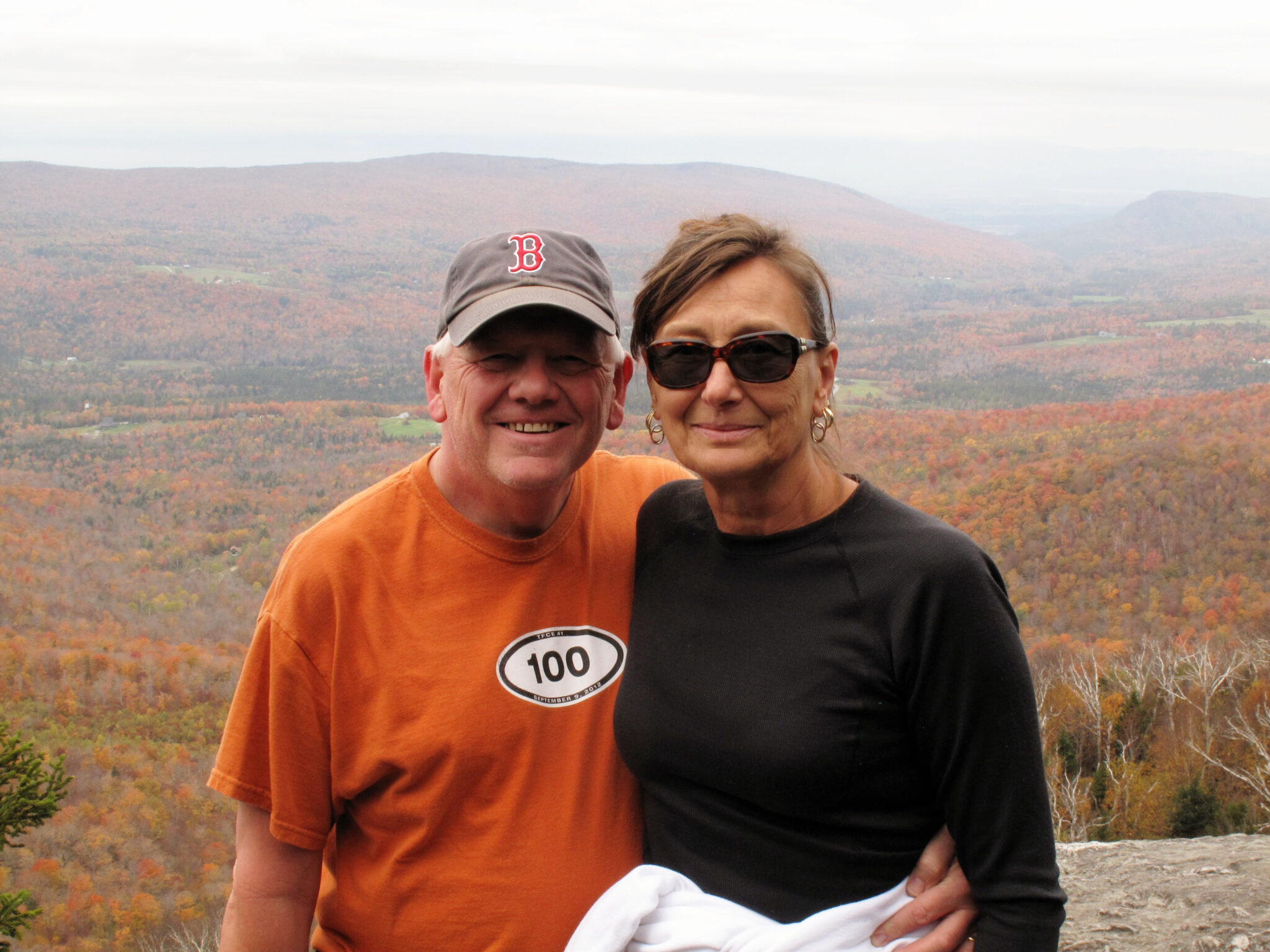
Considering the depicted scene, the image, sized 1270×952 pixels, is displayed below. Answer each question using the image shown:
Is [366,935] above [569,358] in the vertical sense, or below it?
below

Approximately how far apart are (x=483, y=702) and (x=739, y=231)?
4.85 feet

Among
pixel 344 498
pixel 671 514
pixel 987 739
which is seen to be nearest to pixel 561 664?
pixel 671 514

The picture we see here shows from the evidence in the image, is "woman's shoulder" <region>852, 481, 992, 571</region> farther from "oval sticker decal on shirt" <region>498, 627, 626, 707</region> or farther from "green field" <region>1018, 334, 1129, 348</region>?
"green field" <region>1018, 334, 1129, 348</region>

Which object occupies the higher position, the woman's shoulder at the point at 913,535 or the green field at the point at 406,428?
the woman's shoulder at the point at 913,535

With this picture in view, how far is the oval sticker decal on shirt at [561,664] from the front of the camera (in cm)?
282

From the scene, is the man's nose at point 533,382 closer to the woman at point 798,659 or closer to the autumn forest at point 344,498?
the woman at point 798,659

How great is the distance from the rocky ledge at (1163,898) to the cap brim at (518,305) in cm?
329

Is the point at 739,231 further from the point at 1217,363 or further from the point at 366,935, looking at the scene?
the point at 1217,363

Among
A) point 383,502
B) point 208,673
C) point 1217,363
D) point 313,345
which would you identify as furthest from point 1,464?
point 1217,363

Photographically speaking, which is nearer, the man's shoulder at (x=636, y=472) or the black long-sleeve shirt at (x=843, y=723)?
the black long-sleeve shirt at (x=843, y=723)

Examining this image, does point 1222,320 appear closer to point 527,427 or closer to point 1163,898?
point 1163,898

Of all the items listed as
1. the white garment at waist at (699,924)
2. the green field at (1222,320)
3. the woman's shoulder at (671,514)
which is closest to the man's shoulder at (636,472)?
the woman's shoulder at (671,514)

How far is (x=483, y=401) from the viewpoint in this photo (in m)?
2.87

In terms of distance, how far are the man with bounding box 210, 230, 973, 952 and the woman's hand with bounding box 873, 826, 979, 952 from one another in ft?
2.72
